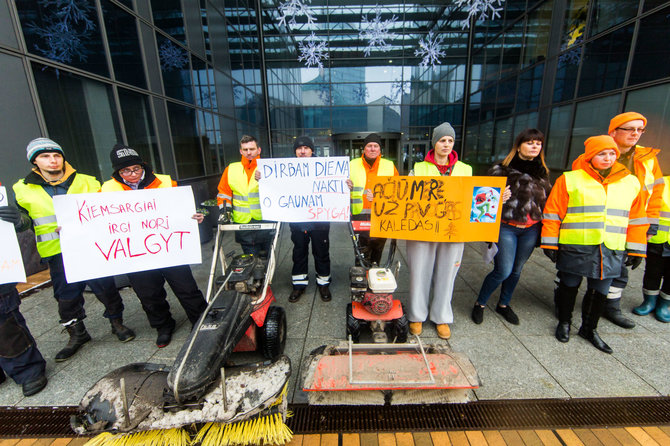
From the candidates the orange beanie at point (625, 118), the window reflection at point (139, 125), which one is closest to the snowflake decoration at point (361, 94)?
the window reflection at point (139, 125)

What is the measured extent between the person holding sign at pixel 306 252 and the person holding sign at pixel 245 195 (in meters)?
0.41

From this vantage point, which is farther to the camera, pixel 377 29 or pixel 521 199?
pixel 377 29

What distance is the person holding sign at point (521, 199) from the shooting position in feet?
9.03

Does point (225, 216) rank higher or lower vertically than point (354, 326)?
higher

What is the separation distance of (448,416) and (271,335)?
64.1 inches

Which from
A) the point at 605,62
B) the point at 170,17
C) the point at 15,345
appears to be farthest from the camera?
the point at 170,17

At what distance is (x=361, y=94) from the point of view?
14.5m

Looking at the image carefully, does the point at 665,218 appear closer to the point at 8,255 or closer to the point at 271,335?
the point at 271,335

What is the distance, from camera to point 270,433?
1858 millimetres

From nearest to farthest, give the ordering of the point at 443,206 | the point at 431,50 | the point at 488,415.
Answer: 1. the point at 488,415
2. the point at 443,206
3. the point at 431,50

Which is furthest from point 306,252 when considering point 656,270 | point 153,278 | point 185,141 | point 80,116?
point 185,141

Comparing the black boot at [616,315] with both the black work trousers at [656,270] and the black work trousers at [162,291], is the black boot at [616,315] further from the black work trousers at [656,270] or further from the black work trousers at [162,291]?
the black work trousers at [162,291]

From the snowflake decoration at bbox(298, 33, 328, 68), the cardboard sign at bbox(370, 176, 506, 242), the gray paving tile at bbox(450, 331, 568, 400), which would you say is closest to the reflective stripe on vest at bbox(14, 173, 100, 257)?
the cardboard sign at bbox(370, 176, 506, 242)

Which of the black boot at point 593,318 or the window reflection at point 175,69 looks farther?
the window reflection at point 175,69
